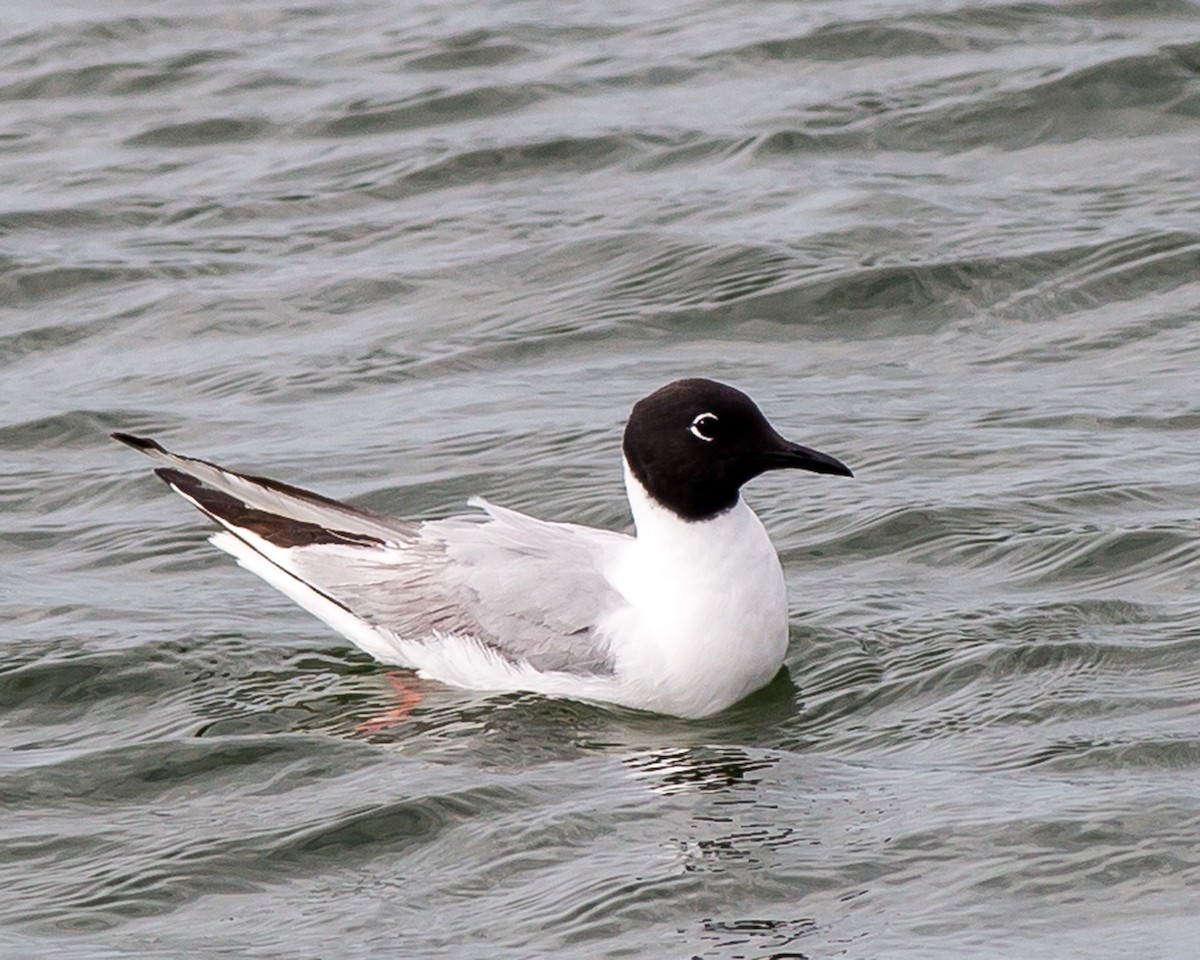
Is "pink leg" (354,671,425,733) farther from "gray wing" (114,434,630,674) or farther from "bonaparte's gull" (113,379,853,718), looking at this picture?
"gray wing" (114,434,630,674)

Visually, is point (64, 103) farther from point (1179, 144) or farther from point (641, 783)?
point (641, 783)

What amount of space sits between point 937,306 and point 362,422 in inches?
129

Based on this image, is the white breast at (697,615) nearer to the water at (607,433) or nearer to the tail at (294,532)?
the water at (607,433)

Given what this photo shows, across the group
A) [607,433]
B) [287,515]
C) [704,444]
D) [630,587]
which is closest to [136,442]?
[287,515]

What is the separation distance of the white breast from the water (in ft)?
0.64

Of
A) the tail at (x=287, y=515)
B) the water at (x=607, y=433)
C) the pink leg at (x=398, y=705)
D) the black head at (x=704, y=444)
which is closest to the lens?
the water at (x=607, y=433)

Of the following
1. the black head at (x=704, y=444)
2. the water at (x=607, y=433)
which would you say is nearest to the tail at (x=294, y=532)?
the water at (x=607, y=433)

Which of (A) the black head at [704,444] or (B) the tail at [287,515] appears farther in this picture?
(B) the tail at [287,515]

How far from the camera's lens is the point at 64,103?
18.3 m

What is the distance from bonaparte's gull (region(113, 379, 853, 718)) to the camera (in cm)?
902

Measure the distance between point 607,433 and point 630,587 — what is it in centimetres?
272

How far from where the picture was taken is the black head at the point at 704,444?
354 inches

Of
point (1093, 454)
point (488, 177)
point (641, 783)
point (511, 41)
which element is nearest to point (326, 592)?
point (641, 783)

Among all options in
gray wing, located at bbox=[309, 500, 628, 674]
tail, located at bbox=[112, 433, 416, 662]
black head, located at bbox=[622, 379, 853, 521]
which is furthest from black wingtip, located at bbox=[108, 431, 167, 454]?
black head, located at bbox=[622, 379, 853, 521]
